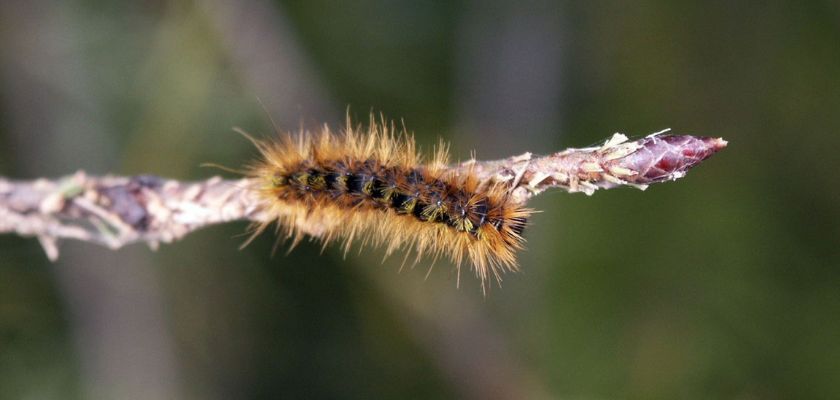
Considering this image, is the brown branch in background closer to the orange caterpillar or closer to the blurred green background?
the orange caterpillar

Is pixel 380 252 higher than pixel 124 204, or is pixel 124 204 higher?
pixel 380 252

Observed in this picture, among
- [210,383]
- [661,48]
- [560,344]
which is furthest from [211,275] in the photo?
[661,48]

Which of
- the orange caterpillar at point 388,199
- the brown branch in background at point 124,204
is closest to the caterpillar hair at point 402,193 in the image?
the orange caterpillar at point 388,199

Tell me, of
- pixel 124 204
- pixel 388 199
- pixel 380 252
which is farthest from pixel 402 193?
pixel 380 252

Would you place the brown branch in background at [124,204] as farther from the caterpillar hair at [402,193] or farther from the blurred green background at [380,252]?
the blurred green background at [380,252]

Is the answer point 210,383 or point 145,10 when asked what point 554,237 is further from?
point 145,10

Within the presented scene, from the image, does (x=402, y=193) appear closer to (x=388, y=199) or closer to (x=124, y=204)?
(x=388, y=199)
